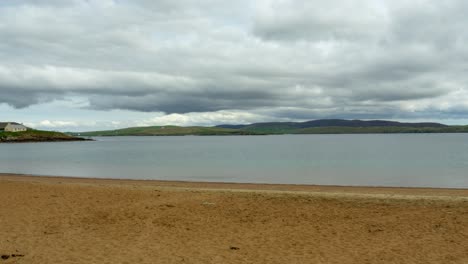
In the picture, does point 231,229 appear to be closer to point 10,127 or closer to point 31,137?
point 31,137

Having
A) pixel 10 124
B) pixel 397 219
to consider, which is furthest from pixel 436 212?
pixel 10 124

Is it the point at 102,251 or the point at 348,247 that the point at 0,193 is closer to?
the point at 102,251

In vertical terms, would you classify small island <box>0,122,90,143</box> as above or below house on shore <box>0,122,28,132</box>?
below

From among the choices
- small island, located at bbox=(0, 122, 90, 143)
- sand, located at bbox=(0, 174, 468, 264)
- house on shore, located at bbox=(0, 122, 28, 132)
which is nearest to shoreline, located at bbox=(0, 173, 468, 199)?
sand, located at bbox=(0, 174, 468, 264)

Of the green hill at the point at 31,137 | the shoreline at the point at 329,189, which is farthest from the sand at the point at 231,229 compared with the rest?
the green hill at the point at 31,137

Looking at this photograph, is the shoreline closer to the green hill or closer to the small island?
the green hill

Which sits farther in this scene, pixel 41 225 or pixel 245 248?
pixel 41 225

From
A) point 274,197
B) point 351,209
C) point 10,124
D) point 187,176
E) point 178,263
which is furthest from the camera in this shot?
point 10,124

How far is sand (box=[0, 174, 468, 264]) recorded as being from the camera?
35.5 feet

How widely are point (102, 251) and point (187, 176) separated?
94.5 ft

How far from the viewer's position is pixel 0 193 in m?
22.1

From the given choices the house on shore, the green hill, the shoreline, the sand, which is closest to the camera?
the sand

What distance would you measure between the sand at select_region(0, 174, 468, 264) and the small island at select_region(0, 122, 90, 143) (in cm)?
16222

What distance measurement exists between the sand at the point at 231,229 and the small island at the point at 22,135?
532ft
